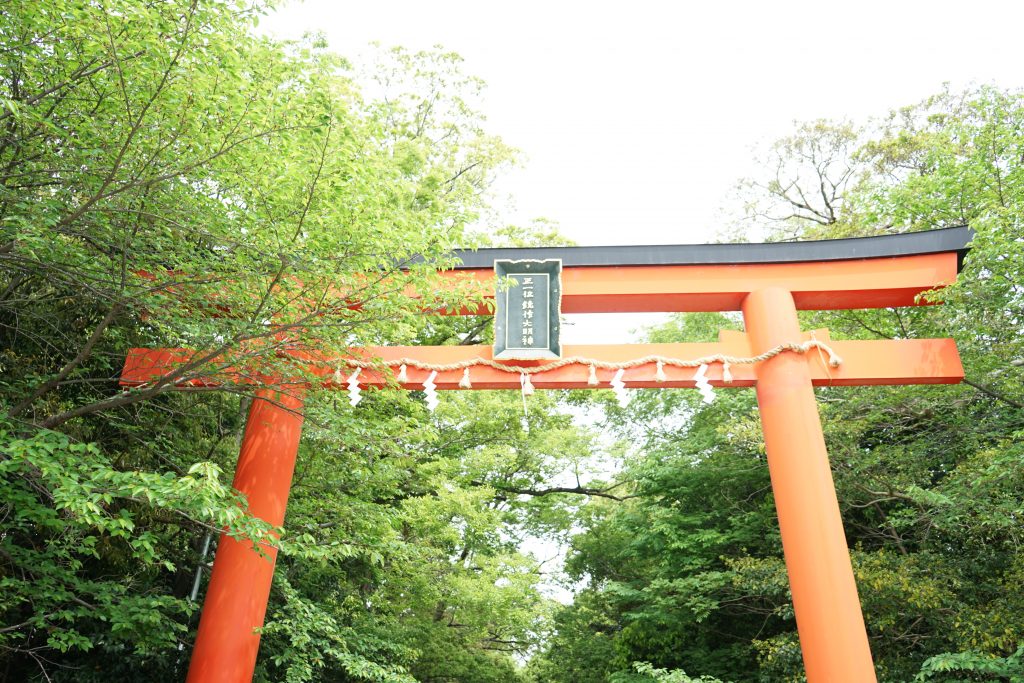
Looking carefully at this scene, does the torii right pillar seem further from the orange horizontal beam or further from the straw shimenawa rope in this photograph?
the orange horizontal beam

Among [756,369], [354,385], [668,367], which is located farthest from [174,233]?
[756,369]

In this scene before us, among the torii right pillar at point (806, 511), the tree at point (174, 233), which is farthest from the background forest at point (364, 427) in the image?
the torii right pillar at point (806, 511)

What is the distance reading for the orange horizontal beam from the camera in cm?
522

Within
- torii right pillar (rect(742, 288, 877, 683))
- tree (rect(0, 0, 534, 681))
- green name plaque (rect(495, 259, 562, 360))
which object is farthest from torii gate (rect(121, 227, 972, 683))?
tree (rect(0, 0, 534, 681))

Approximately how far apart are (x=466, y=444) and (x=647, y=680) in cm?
376

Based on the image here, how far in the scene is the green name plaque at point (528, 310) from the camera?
5.50 metres

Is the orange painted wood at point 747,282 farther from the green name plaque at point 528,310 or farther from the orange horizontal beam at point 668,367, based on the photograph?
the orange horizontal beam at point 668,367

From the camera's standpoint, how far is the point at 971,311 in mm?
5164

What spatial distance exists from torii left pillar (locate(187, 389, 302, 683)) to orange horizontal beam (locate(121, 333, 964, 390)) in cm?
57

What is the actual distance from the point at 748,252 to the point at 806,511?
2201 millimetres

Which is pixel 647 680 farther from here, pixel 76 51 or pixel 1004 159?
pixel 76 51

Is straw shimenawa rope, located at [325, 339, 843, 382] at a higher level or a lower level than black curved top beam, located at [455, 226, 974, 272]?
lower

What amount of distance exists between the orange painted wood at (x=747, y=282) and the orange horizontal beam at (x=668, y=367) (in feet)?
1.52

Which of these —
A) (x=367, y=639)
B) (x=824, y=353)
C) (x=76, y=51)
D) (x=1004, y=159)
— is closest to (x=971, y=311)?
(x=824, y=353)
